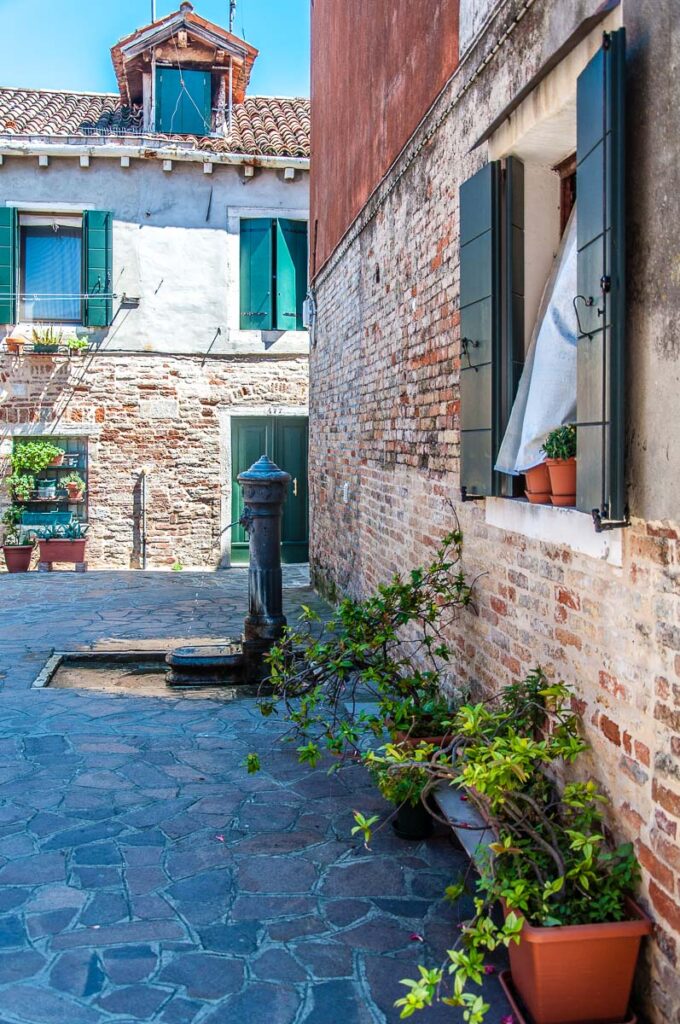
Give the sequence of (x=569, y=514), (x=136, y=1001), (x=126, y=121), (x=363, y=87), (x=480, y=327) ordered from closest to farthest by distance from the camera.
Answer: (x=136, y=1001), (x=569, y=514), (x=480, y=327), (x=363, y=87), (x=126, y=121)

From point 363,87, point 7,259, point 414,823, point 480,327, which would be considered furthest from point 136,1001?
point 7,259

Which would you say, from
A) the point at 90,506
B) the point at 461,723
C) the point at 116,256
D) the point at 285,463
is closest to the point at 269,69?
the point at 116,256

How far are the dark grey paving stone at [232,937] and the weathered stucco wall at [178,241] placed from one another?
11.3 m

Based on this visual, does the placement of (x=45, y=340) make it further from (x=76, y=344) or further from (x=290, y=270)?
(x=290, y=270)

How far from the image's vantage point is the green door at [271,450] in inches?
549

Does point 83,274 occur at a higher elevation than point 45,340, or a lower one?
higher

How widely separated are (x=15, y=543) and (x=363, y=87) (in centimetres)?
829

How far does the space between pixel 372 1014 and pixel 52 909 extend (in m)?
1.25

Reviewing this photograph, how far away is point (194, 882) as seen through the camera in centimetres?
353

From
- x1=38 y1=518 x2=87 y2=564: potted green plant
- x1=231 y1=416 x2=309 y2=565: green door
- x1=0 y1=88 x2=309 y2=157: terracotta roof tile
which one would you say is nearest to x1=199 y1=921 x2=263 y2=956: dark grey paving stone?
x1=38 y1=518 x2=87 y2=564: potted green plant

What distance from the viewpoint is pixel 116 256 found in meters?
13.5

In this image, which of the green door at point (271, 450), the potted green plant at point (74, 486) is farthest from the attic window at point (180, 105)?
the potted green plant at point (74, 486)

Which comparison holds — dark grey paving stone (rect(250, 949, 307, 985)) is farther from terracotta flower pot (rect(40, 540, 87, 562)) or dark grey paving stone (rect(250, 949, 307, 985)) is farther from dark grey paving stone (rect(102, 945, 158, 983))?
terracotta flower pot (rect(40, 540, 87, 562))

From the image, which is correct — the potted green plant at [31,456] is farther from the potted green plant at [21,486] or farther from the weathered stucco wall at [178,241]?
the weathered stucco wall at [178,241]
